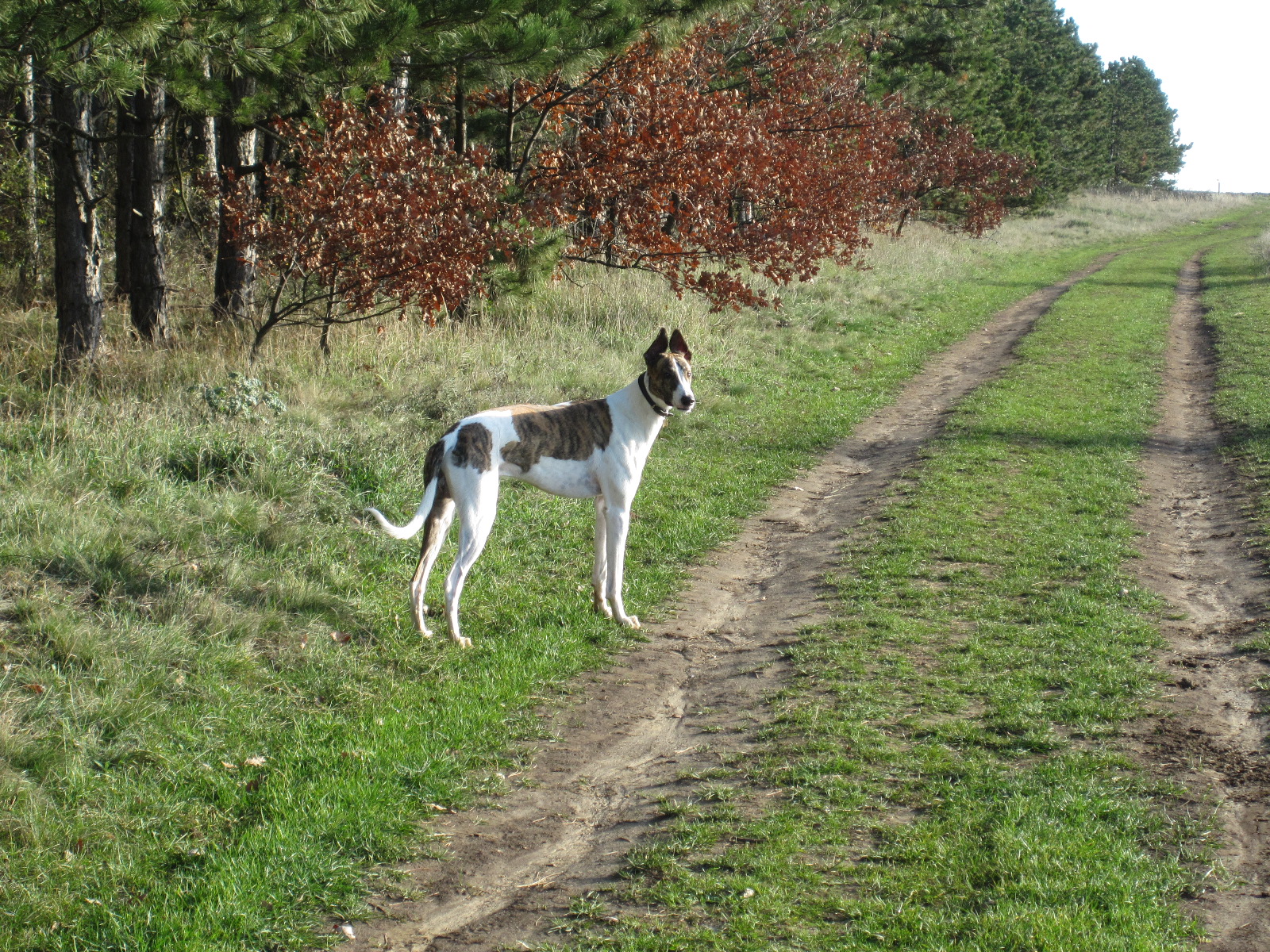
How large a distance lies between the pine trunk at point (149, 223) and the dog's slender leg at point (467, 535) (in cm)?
602

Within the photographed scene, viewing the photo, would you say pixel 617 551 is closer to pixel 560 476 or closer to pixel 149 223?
pixel 560 476

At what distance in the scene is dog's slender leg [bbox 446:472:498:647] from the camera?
6.27m

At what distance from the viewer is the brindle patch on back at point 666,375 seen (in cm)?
668

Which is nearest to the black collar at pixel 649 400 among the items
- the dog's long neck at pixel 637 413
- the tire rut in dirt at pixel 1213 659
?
the dog's long neck at pixel 637 413

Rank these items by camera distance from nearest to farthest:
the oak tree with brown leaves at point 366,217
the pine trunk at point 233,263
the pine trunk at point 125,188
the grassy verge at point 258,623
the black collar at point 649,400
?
the grassy verge at point 258,623 < the black collar at point 649,400 < the oak tree with brown leaves at point 366,217 < the pine trunk at point 125,188 < the pine trunk at point 233,263

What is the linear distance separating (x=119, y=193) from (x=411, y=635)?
26.9ft

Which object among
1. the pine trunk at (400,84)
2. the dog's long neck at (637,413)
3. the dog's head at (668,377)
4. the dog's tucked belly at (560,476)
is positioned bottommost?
the dog's tucked belly at (560,476)

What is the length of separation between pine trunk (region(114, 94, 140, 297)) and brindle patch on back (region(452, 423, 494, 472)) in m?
5.32

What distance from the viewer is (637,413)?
6.92 metres

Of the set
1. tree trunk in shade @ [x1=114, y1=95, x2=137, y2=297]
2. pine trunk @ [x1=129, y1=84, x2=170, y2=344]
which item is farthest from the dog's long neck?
pine trunk @ [x1=129, y1=84, x2=170, y2=344]

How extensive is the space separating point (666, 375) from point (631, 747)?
2433 mm

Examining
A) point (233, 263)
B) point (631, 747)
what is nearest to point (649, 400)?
point (631, 747)

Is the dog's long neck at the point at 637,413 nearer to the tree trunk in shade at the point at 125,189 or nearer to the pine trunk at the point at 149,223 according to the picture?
the tree trunk in shade at the point at 125,189

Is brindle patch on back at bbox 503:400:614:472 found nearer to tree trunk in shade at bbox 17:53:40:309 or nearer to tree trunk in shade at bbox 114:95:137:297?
tree trunk in shade at bbox 114:95:137:297
